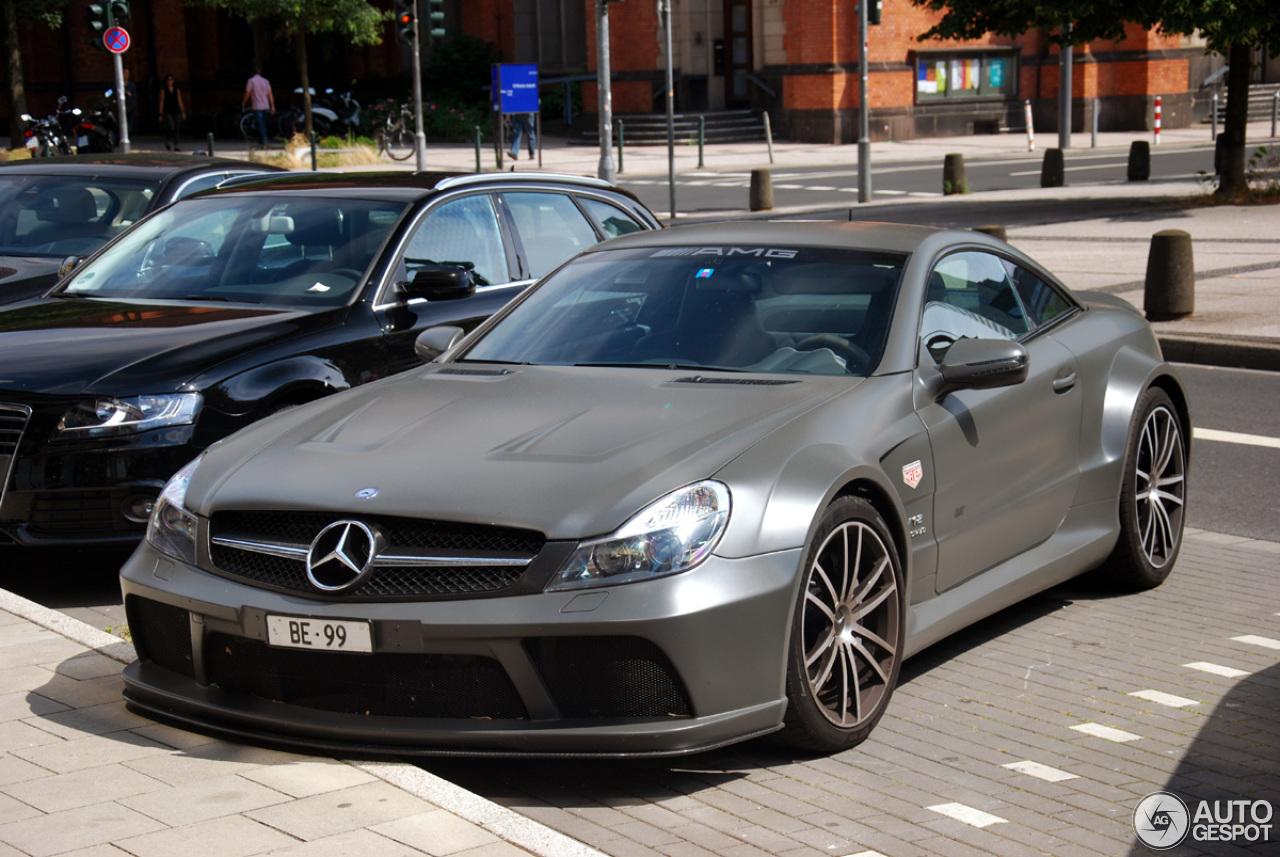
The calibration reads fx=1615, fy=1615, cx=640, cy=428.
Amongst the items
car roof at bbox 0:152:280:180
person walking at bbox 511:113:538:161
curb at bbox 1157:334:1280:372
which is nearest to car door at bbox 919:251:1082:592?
car roof at bbox 0:152:280:180

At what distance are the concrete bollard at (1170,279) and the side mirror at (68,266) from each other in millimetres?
8936

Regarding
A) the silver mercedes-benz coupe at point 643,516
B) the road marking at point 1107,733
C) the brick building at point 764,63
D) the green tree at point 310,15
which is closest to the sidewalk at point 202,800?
the silver mercedes-benz coupe at point 643,516

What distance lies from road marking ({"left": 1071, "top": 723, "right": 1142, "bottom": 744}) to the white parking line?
766 millimetres

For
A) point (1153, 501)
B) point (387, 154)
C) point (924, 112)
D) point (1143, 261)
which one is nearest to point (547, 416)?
point (1153, 501)

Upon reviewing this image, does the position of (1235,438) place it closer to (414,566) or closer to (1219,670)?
(1219,670)

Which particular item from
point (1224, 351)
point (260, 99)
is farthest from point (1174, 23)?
point (260, 99)

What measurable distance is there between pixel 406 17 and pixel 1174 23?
13.4 metres

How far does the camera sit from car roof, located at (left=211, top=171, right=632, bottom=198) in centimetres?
805

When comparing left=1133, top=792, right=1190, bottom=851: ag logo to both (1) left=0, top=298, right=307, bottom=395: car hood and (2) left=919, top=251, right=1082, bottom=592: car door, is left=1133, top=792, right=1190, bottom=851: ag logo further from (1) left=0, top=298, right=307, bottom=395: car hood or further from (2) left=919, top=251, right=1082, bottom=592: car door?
(1) left=0, top=298, right=307, bottom=395: car hood

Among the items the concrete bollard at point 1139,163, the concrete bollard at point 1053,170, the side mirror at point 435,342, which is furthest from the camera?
the concrete bollard at point 1139,163

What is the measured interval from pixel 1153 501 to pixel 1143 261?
11863 millimetres

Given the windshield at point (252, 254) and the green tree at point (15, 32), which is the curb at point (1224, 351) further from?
the green tree at point (15, 32)

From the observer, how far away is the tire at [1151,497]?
6387mm

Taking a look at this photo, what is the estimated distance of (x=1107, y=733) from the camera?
489cm
